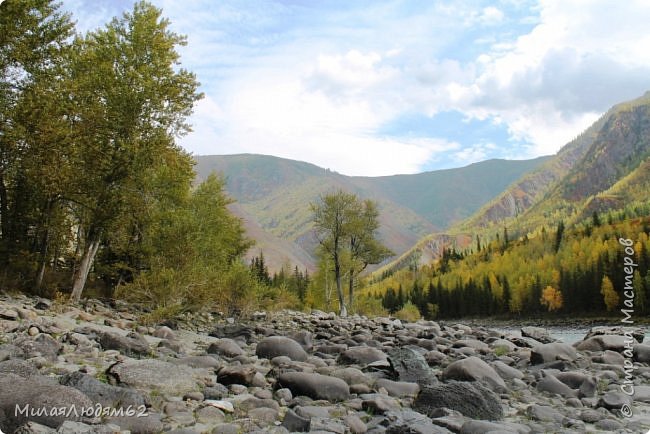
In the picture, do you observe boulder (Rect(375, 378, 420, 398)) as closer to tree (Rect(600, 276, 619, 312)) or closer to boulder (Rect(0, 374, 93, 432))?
boulder (Rect(0, 374, 93, 432))

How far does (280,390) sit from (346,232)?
114 ft

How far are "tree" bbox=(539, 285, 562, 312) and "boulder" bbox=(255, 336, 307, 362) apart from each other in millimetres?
75745

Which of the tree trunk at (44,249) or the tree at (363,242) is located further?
the tree at (363,242)

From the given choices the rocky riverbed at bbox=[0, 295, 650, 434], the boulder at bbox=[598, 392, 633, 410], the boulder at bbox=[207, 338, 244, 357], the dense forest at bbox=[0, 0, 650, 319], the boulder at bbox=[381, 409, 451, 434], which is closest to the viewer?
the rocky riverbed at bbox=[0, 295, 650, 434]

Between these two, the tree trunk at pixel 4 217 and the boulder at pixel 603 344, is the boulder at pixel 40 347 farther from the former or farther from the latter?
the boulder at pixel 603 344

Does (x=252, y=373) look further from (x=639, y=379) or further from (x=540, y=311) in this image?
(x=540, y=311)

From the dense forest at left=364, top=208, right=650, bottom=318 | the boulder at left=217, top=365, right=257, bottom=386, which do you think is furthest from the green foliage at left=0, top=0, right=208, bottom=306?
the dense forest at left=364, top=208, right=650, bottom=318

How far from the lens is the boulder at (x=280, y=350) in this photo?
12.5 metres

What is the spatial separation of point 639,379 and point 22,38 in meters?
22.5

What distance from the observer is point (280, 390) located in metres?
8.23

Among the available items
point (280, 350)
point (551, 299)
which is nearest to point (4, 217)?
point (280, 350)

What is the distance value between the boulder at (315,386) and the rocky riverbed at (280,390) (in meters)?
0.02

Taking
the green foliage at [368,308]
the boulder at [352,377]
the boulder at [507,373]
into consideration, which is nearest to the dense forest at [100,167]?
the boulder at [507,373]

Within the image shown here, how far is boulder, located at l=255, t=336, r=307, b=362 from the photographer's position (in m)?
12.5
